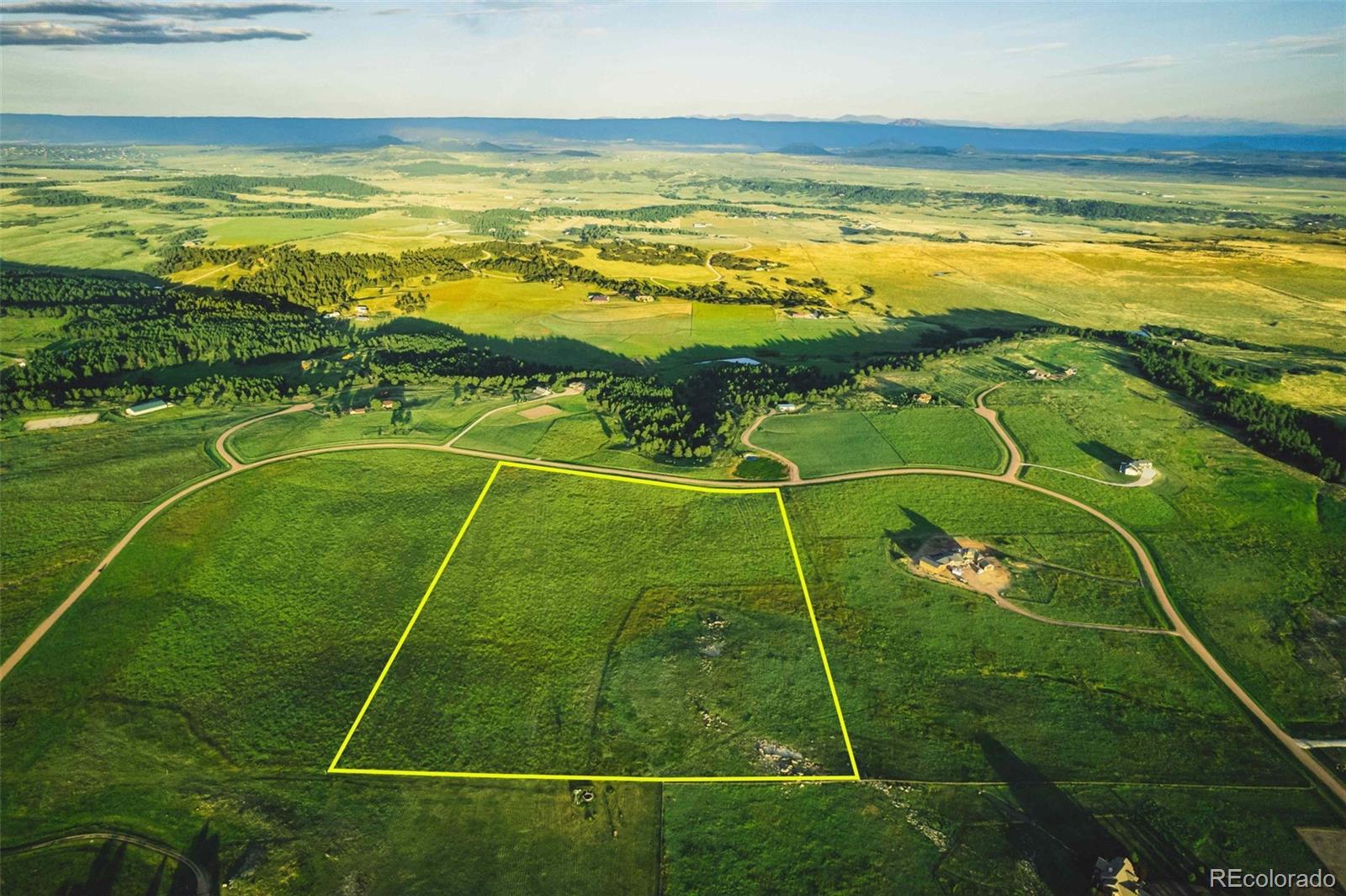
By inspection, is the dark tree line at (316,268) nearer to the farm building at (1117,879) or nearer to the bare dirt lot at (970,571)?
the bare dirt lot at (970,571)

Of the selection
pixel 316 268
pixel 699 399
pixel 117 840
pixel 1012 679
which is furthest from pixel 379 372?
pixel 1012 679

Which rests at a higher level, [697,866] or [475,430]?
[475,430]

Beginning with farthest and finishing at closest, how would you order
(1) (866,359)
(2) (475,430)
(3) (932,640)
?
1. (1) (866,359)
2. (2) (475,430)
3. (3) (932,640)

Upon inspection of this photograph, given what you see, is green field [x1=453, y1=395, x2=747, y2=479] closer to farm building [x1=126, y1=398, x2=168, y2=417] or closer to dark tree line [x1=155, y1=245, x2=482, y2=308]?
farm building [x1=126, y1=398, x2=168, y2=417]

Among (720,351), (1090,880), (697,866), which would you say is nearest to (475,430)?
(720,351)

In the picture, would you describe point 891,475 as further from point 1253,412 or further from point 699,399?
point 1253,412

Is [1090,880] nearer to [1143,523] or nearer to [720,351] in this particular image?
[1143,523]
